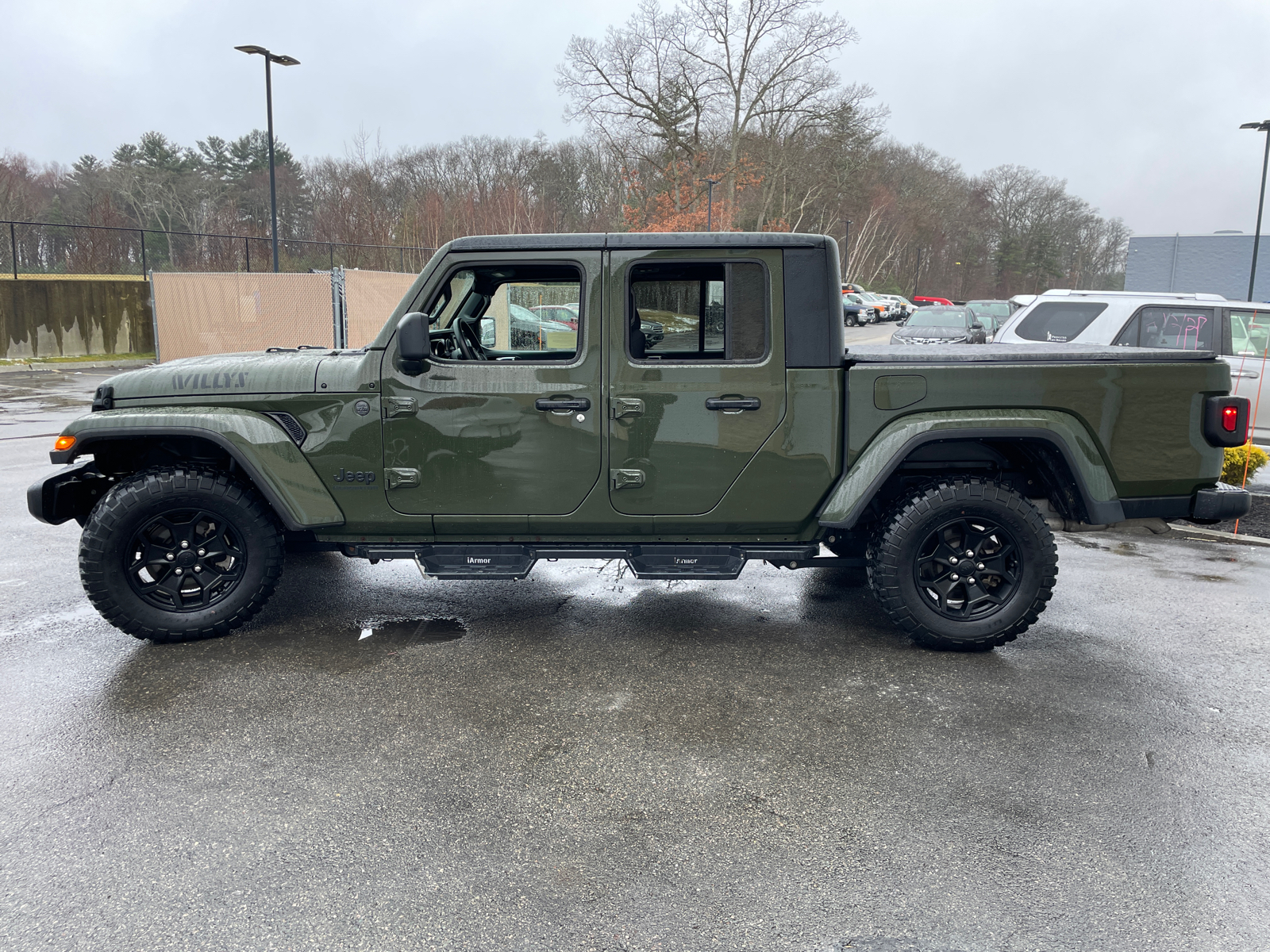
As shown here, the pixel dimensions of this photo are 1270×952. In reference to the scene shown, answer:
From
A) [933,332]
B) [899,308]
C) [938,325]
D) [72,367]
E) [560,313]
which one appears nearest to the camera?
[560,313]

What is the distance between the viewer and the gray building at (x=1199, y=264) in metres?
49.2

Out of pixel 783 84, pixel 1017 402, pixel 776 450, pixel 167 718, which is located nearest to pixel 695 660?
pixel 776 450

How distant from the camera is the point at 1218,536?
24.2 feet

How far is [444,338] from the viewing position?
4.67 metres

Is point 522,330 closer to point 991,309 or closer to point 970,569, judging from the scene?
point 970,569

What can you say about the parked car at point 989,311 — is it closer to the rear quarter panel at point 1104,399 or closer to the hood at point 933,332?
the hood at point 933,332

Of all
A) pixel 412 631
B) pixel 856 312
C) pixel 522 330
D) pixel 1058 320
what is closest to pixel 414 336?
pixel 522 330

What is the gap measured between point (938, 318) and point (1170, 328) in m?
17.6

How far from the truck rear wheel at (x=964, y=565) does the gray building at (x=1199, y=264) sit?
52.3m

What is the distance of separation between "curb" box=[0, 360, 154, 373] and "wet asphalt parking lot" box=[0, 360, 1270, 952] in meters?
20.0

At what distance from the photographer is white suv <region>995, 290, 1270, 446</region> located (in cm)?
942

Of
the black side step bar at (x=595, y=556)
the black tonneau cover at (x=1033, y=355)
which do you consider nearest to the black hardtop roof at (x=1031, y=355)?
the black tonneau cover at (x=1033, y=355)

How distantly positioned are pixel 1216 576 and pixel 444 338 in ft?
17.5

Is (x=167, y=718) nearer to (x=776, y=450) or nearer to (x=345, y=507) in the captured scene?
(x=345, y=507)
